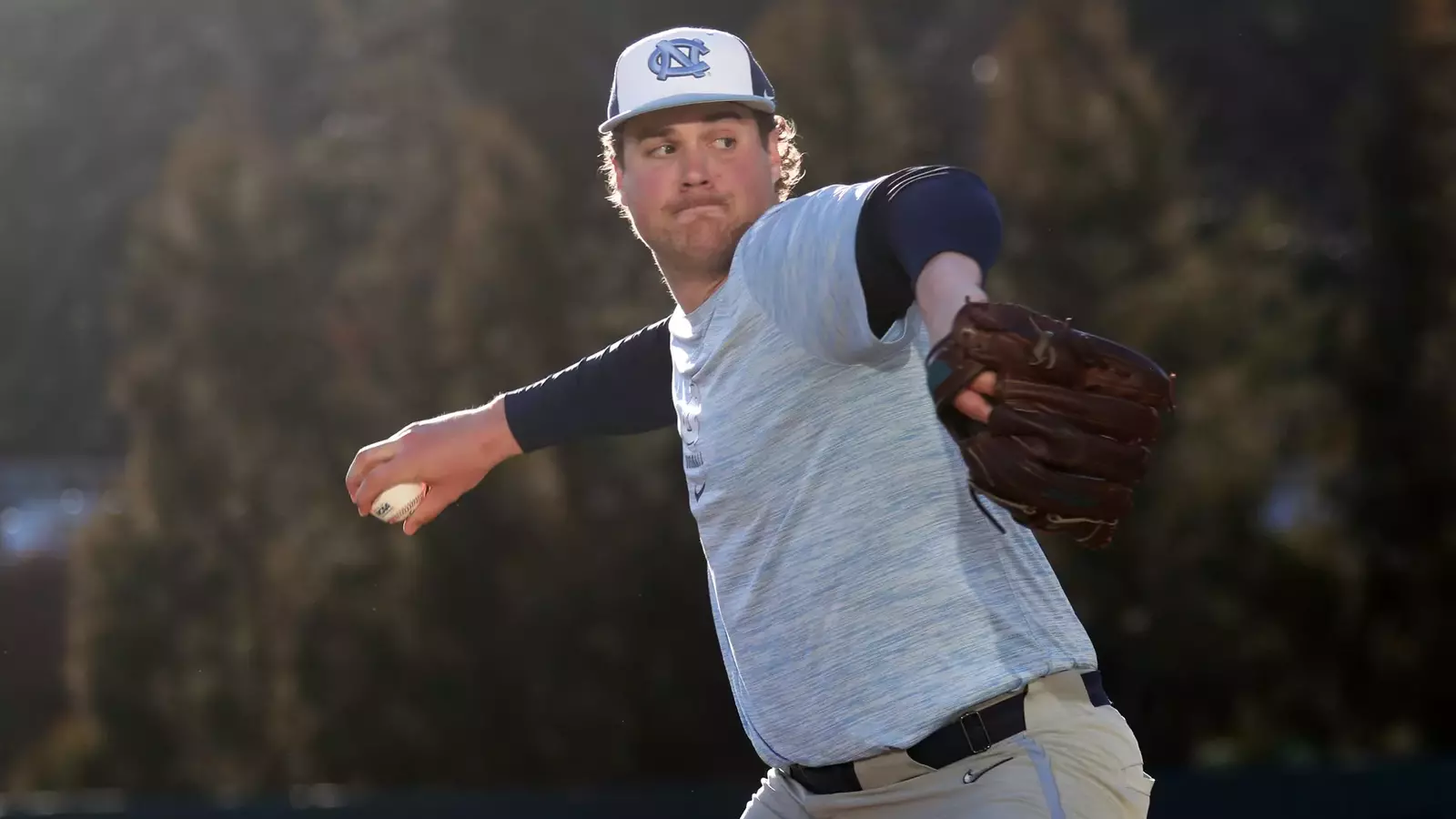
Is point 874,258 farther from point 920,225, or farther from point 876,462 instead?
point 876,462

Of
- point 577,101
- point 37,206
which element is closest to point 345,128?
point 577,101

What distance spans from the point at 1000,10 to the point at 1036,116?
464 centimetres

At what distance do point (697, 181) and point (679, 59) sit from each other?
0.22 metres

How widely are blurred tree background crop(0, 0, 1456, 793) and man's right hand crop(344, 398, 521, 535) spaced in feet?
14.7

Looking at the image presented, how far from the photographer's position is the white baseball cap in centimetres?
276

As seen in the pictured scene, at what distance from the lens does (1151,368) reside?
2.00m

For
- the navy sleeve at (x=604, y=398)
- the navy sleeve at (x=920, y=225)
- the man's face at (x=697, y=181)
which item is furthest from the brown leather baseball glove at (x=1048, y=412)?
the navy sleeve at (x=604, y=398)

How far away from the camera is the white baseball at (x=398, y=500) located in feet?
11.0

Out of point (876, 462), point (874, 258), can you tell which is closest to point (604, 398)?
point (876, 462)

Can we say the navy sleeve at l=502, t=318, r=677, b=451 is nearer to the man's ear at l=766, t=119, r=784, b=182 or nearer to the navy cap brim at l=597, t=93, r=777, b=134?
the man's ear at l=766, t=119, r=784, b=182

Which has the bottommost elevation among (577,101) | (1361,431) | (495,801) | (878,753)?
(495,801)

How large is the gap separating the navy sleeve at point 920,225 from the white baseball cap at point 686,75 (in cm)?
70

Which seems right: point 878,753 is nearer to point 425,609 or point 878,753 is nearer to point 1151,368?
point 1151,368

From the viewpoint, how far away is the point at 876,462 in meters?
2.48
